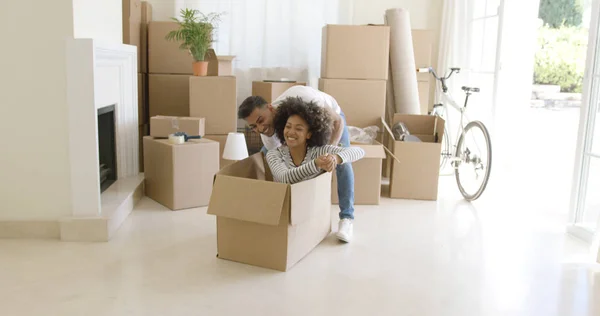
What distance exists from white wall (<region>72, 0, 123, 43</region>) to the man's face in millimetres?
934

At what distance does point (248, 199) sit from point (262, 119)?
571 mm

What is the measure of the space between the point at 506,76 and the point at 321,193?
2307 mm

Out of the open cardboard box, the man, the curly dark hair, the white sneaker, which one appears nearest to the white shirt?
the man

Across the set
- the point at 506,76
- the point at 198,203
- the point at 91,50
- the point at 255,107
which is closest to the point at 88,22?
the point at 91,50

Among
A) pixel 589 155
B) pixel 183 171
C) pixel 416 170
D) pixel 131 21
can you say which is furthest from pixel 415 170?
pixel 131 21

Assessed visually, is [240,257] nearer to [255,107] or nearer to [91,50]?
[255,107]

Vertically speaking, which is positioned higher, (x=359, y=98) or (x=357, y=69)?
(x=357, y=69)

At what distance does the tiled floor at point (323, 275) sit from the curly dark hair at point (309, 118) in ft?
1.82

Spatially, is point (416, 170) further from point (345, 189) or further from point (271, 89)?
point (271, 89)

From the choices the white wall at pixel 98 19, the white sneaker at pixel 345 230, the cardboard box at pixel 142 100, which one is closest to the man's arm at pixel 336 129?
the white sneaker at pixel 345 230

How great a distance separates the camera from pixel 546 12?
441 centimetres

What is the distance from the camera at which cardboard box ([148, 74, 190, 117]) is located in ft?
14.2

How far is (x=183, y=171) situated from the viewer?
3.28 meters

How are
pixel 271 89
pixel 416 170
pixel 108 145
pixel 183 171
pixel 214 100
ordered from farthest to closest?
pixel 271 89 → pixel 214 100 → pixel 416 170 → pixel 108 145 → pixel 183 171
